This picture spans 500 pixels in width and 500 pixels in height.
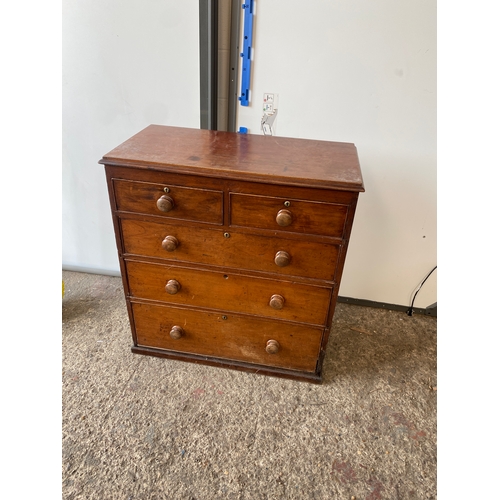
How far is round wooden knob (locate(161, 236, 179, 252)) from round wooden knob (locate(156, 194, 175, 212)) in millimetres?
119

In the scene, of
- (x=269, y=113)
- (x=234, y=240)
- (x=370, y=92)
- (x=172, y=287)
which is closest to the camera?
(x=234, y=240)

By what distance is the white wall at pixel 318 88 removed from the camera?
1397 millimetres

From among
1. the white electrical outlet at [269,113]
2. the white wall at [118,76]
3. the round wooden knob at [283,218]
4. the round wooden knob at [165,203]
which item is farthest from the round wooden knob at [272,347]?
the white wall at [118,76]

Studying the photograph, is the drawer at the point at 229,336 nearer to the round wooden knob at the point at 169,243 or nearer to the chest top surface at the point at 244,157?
the round wooden knob at the point at 169,243

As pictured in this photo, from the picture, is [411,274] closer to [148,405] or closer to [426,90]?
[426,90]

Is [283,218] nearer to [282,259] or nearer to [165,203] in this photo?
[282,259]

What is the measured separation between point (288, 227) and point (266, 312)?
0.38 m

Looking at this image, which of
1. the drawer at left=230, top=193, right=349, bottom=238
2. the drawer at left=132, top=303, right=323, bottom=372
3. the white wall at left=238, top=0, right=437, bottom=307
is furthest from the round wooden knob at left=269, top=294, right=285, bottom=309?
the white wall at left=238, top=0, right=437, bottom=307

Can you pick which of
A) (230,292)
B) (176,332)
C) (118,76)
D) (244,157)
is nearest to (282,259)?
(230,292)

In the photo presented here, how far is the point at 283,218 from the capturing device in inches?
45.4

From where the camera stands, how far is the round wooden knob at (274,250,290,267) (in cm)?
123

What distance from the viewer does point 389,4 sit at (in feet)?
4.39

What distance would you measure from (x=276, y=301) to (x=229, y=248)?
10.4 inches

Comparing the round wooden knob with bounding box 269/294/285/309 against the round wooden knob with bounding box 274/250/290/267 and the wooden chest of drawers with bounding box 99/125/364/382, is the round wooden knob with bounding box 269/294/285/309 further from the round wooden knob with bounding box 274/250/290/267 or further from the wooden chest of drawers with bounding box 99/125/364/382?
the round wooden knob with bounding box 274/250/290/267
